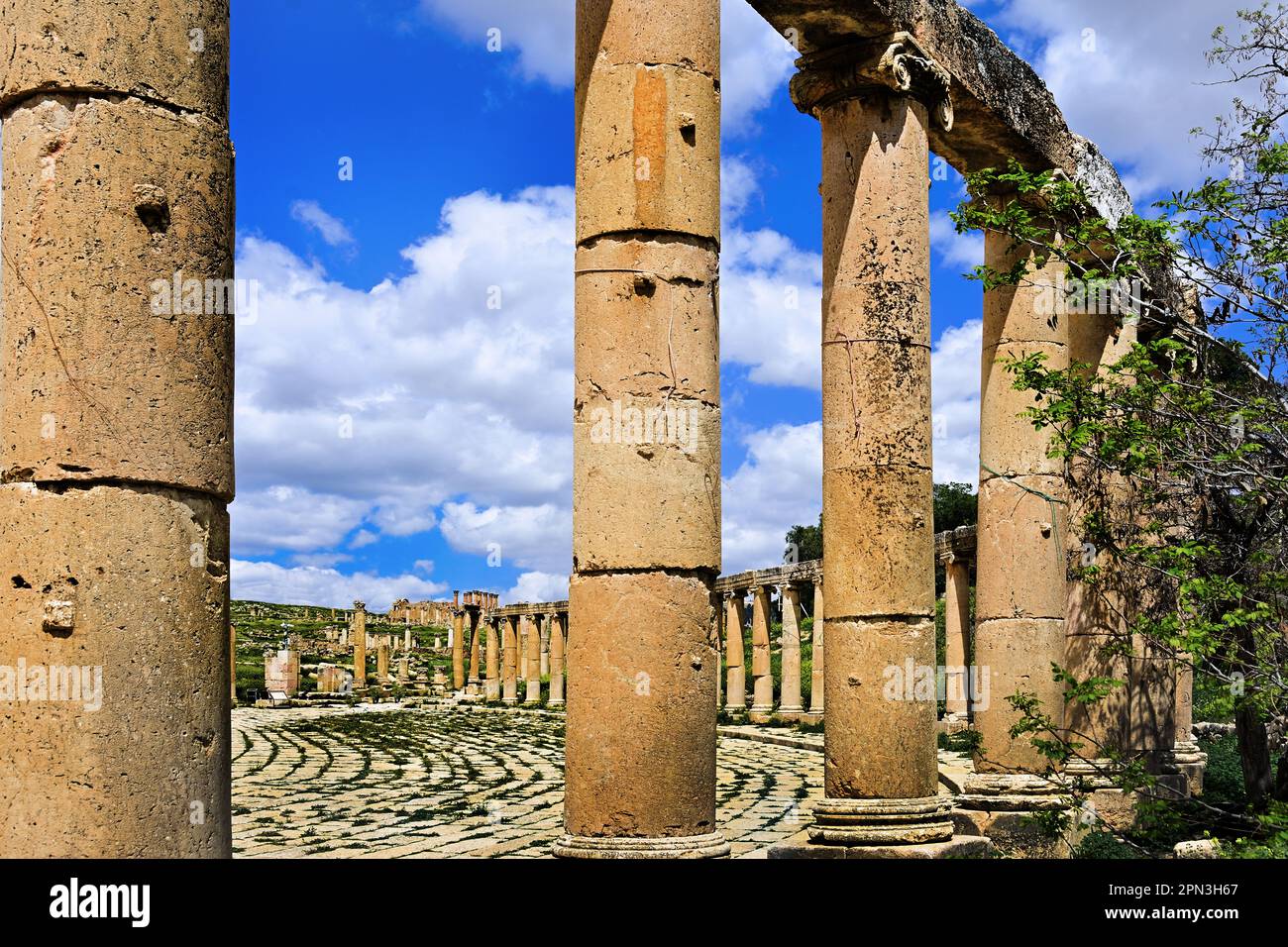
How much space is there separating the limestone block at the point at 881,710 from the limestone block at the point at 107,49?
21.8 feet

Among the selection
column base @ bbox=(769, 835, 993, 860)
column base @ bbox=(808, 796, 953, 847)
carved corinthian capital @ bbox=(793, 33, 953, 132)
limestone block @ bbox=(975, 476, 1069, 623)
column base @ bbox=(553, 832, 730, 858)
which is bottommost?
column base @ bbox=(769, 835, 993, 860)

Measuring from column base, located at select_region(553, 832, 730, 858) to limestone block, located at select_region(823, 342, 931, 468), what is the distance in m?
3.91

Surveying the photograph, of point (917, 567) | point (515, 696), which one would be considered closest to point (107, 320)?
point (917, 567)

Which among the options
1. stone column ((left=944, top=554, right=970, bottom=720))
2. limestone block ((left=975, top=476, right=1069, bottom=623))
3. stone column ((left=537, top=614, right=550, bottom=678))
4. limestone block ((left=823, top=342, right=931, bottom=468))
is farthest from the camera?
stone column ((left=537, top=614, right=550, bottom=678))

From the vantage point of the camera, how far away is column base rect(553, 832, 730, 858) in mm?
7562

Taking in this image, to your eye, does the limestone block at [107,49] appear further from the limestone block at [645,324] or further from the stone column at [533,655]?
the stone column at [533,655]

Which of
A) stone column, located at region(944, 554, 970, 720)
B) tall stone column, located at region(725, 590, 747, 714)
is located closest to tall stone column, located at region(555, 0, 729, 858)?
stone column, located at region(944, 554, 970, 720)

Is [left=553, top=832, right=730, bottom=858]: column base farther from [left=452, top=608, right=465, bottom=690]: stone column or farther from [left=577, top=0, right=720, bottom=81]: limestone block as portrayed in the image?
[left=452, top=608, right=465, bottom=690]: stone column

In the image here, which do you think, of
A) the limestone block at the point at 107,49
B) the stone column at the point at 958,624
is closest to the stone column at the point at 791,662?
the stone column at the point at 958,624

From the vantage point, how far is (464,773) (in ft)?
65.8

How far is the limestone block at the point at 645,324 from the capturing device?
807cm
